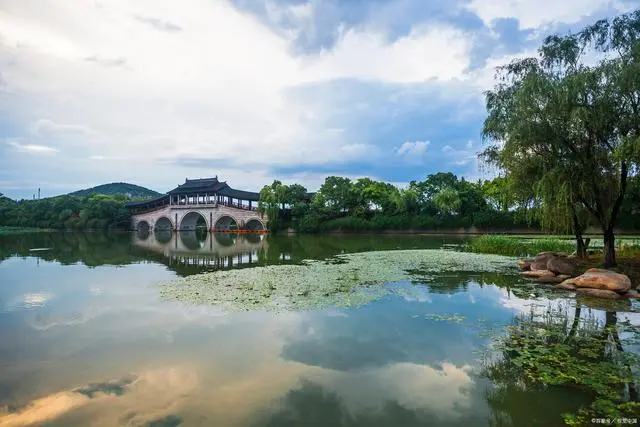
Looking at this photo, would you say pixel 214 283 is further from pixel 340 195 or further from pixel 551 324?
pixel 340 195

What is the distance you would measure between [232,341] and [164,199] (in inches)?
2331

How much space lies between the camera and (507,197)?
1351 centimetres

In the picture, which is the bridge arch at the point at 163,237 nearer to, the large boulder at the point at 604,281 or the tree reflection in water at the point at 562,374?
the large boulder at the point at 604,281

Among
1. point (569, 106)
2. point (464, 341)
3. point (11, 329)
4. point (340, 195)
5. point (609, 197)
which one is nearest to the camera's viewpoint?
point (464, 341)

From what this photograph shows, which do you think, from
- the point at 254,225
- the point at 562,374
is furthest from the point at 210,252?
the point at 254,225

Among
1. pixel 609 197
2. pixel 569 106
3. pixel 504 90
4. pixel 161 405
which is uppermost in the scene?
pixel 504 90

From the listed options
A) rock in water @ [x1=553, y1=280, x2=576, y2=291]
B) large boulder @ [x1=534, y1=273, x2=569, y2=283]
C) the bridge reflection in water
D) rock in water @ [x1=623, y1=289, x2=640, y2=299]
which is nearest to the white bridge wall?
the bridge reflection in water

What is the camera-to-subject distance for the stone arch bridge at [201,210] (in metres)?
53.5

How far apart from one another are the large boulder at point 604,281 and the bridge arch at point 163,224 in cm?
5878

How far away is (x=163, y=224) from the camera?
2461 inches

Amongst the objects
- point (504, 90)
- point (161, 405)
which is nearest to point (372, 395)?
point (161, 405)

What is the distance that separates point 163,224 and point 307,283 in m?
57.8

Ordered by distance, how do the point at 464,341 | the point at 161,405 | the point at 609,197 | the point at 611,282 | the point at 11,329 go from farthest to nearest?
the point at 609,197 < the point at 611,282 < the point at 11,329 < the point at 464,341 < the point at 161,405

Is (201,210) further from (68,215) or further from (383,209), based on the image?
(383,209)
